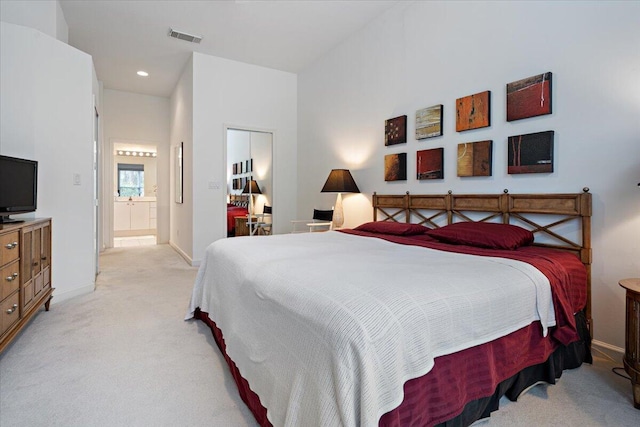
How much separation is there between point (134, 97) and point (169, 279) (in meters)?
4.38

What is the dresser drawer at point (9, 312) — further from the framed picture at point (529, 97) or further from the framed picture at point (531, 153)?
the framed picture at point (529, 97)

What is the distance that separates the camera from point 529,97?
2418 millimetres

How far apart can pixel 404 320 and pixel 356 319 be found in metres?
0.18

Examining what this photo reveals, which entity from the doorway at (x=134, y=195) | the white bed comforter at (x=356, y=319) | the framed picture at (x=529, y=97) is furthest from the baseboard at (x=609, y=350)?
the doorway at (x=134, y=195)

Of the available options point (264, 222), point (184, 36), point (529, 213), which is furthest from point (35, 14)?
point (529, 213)

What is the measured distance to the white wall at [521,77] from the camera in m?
2.02

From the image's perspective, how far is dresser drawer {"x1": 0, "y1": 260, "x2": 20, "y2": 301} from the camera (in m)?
1.96

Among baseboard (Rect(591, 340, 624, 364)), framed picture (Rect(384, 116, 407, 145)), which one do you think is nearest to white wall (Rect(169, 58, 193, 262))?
framed picture (Rect(384, 116, 407, 145))

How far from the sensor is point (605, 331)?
209 centimetres

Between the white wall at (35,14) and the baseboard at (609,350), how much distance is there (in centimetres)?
541

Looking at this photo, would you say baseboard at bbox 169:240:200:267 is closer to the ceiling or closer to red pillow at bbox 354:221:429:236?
red pillow at bbox 354:221:429:236

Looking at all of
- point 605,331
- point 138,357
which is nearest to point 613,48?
point 605,331

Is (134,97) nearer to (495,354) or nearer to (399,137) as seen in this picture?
(399,137)

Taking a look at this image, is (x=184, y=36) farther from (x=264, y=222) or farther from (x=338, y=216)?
(x=338, y=216)
